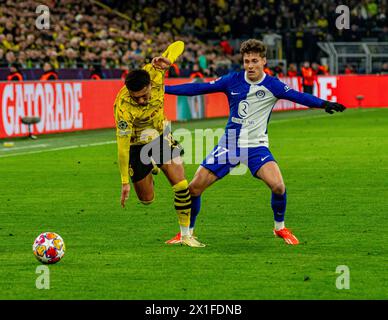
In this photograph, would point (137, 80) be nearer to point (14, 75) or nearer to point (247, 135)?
point (247, 135)

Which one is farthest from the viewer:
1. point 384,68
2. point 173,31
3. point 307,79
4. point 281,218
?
point 173,31

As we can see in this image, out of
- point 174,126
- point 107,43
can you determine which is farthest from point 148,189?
point 107,43

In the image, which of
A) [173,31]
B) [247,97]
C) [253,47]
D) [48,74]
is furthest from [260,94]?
[173,31]

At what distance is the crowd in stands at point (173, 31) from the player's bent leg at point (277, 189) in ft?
63.9

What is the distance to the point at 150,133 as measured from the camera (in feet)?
37.6

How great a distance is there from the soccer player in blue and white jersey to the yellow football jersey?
20 cm

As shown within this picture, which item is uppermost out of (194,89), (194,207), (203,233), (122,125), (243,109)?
(194,89)

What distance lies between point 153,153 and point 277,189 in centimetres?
137

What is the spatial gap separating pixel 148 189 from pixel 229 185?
493 centimetres

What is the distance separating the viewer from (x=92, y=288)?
8836 millimetres

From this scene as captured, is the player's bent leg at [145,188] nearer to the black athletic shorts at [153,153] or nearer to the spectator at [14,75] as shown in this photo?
the black athletic shorts at [153,153]

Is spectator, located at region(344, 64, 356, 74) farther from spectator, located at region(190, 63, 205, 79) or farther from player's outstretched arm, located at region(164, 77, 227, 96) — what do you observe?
player's outstretched arm, located at region(164, 77, 227, 96)

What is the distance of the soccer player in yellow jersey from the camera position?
10.7 meters

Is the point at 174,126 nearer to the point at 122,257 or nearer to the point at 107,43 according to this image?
the point at 107,43
